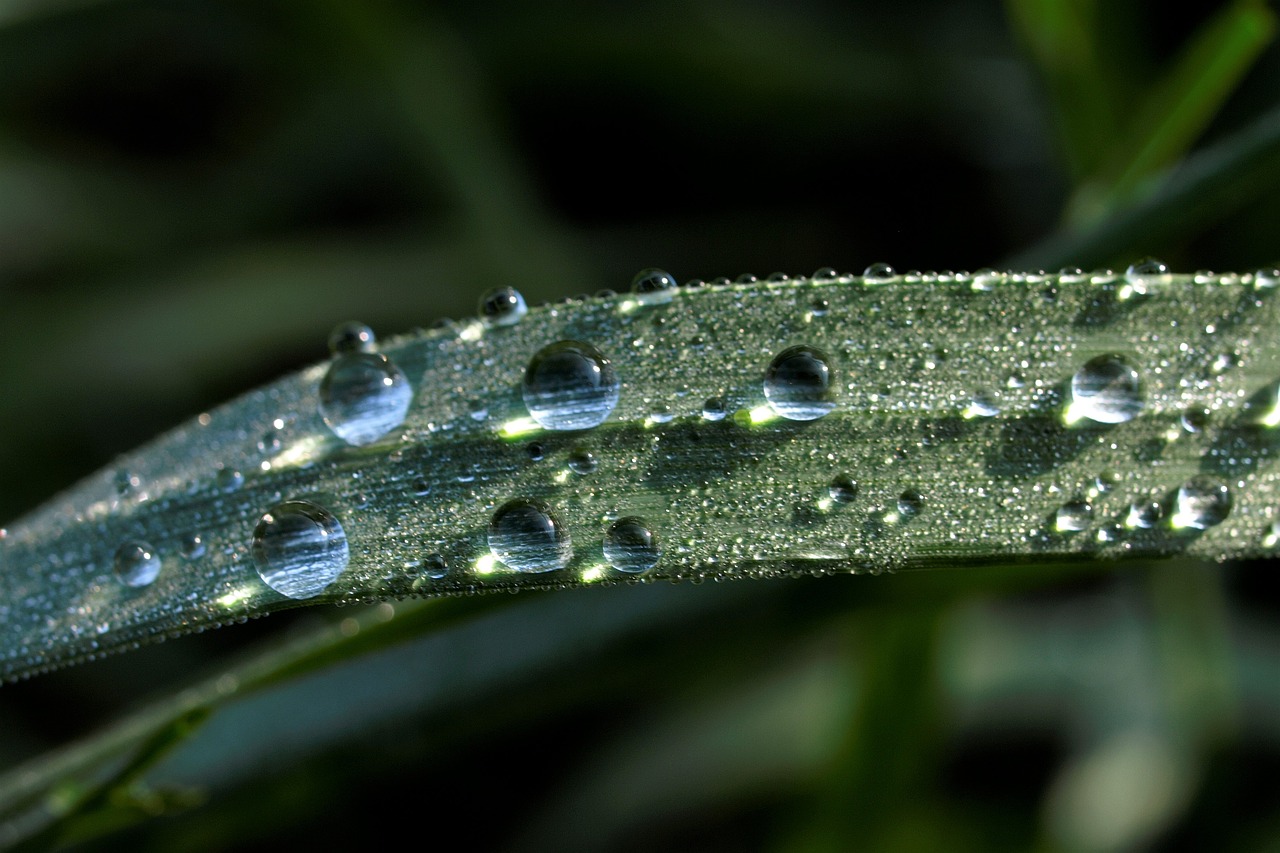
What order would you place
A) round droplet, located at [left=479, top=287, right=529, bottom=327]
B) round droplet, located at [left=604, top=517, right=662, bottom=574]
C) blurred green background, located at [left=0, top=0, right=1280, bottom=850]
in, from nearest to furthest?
round droplet, located at [left=604, top=517, right=662, bottom=574] → round droplet, located at [left=479, top=287, right=529, bottom=327] → blurred green background, located at [left=0, top=0, right=1280, bottom=850]

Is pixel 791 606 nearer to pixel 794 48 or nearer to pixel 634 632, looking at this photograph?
pixel 634 632

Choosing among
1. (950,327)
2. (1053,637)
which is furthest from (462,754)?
(950,327)

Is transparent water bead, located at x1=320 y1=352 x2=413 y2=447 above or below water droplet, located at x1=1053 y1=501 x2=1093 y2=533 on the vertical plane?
above

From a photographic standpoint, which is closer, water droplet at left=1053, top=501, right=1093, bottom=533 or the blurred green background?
water droplet at left=1053, top=501, right=1093, bottom=533

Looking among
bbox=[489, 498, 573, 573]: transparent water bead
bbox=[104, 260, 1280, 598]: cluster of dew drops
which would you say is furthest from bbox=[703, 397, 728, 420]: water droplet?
bbox=[489, 498, 573, 573]: transparent water bead

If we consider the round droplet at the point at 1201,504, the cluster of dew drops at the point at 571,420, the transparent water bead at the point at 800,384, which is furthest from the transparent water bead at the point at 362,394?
the round droplet at the point at 1201,504

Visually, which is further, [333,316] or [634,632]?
[333,316]

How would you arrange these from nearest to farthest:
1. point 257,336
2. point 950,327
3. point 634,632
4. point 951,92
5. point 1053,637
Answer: point 950,327 < point 634,632 < point 1053,637 < point 257,336 < point 951,92

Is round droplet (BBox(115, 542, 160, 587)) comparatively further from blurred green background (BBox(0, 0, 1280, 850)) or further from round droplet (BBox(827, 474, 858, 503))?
round droplet (BBox(827, 474, 858, 503))

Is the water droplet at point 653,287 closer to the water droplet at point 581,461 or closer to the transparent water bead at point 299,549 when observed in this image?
the water droplet at point 581,461
